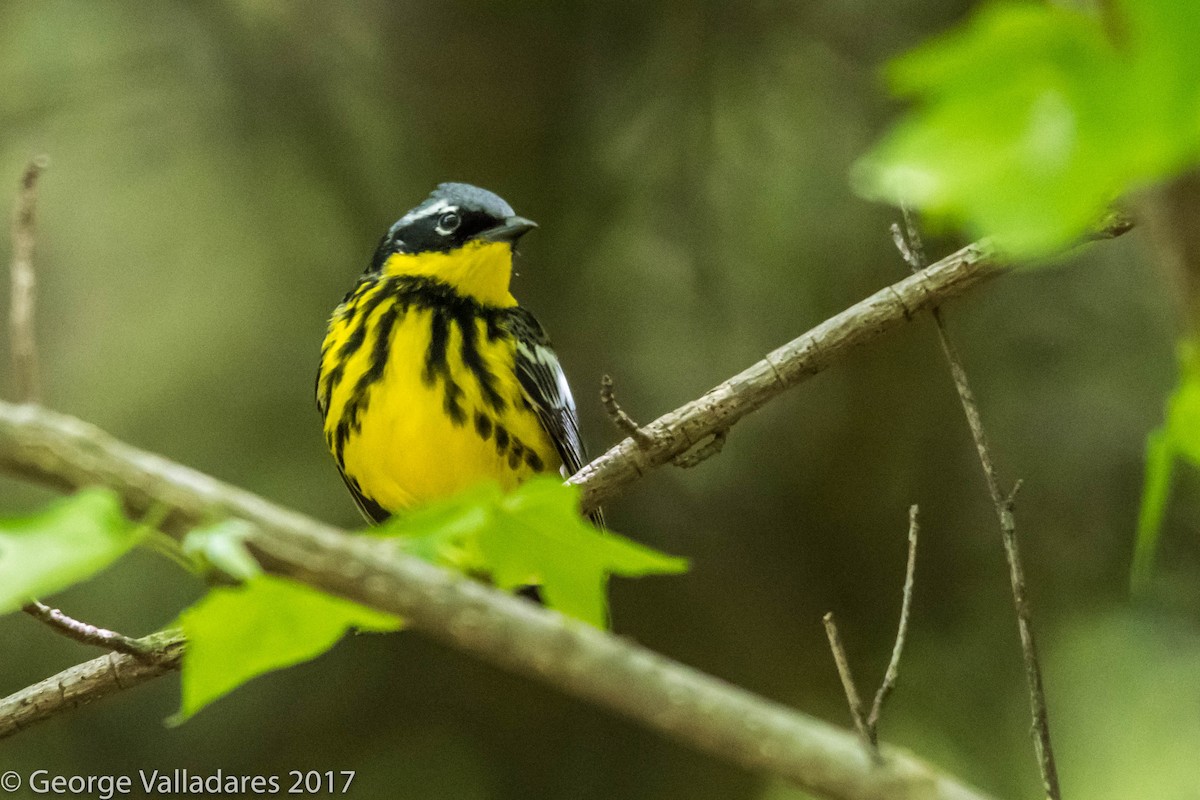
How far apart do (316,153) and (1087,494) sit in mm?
2976

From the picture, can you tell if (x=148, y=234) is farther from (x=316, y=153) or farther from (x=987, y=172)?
(x=987, y=172)

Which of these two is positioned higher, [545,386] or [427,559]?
[545,386]

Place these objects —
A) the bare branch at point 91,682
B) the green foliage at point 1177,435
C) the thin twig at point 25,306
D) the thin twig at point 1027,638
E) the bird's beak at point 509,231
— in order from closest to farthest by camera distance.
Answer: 1. the green foliage at point 1177,435
2. the thin twig at point 25,306
3. the thin twig at point 1027,638
4. the bare branch at point 91,682
5. the bird's beak at point 509,231

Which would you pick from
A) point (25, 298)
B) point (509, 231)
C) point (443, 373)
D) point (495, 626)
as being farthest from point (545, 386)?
point (495, 626)

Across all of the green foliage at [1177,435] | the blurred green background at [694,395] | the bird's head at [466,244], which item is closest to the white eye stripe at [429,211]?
the bird's head at [466,244]

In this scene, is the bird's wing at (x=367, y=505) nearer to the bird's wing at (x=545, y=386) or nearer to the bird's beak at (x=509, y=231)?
the bird's wing at (x=545, y=386)

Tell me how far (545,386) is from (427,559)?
2719 mm

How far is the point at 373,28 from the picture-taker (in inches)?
197

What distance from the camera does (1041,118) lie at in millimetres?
646

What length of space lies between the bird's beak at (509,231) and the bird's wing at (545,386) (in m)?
0.23

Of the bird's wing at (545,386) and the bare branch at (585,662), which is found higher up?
the bird's wing at (545,386)

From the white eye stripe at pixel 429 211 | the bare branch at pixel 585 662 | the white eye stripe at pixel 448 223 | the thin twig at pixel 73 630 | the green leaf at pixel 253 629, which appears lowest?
the bare branch at pixel 585 662

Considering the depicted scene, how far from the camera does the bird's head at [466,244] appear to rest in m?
3.65

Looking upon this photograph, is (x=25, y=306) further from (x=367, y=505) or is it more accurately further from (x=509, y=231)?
(x=367, y=505)
